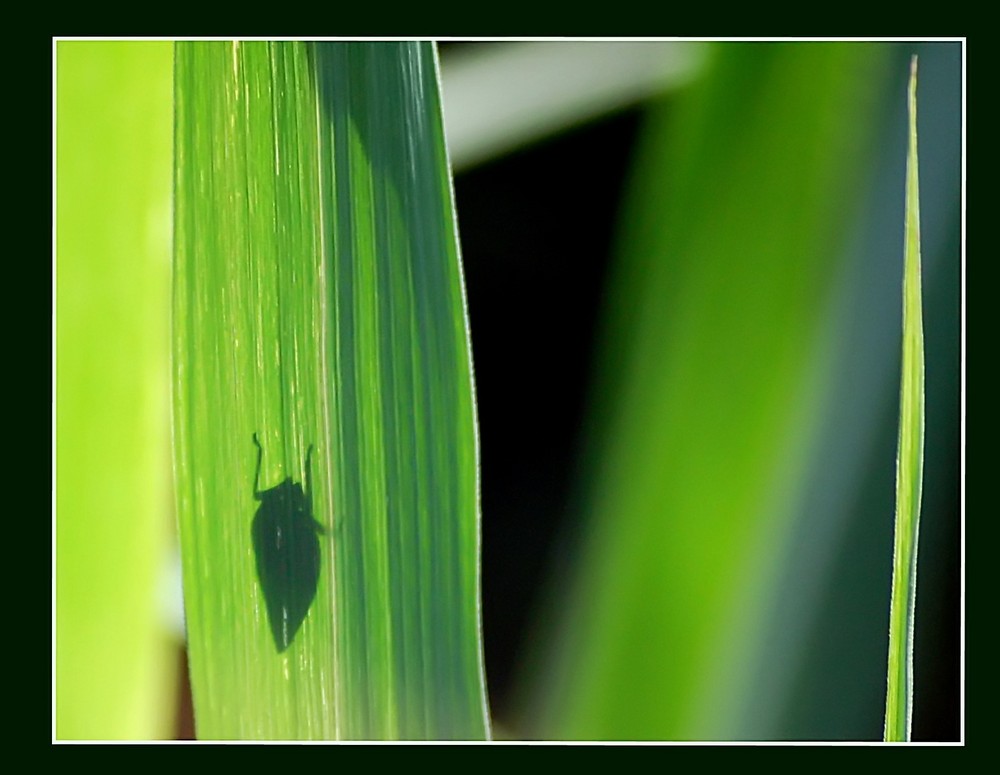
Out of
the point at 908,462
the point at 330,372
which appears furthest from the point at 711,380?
the point at 330,372

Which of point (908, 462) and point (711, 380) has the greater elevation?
point (711, 380)

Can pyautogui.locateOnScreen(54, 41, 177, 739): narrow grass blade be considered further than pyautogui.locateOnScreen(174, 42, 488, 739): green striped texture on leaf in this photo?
Yes

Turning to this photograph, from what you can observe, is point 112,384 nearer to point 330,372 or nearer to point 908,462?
point 330,372

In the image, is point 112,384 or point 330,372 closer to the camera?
point 330,372

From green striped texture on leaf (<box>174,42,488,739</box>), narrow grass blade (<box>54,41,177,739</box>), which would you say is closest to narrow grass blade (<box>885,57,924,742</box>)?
green striped texture on leaf (<box>174,42,488,739</box>)

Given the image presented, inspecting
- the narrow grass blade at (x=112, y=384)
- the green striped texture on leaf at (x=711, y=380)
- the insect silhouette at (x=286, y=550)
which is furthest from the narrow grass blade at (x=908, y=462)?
the narrow grass blade at (x=112, y=384)

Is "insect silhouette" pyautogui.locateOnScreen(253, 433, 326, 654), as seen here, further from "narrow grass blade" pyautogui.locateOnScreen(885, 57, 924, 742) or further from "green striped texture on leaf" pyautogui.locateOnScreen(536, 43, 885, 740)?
"narrow grass blade" pyautogui.locateOnScreen(885, 57, 924, 742)
